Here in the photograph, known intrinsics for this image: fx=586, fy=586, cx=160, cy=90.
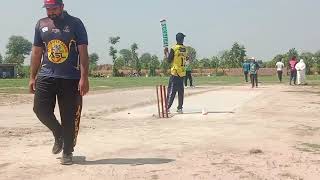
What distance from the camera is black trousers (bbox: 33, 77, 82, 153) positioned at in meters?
6.95

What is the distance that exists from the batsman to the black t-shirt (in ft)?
21.3

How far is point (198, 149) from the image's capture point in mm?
7824

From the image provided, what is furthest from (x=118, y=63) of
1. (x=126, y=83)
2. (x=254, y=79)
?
(x=254, y=79)

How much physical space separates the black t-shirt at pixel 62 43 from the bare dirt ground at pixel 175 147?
108cm

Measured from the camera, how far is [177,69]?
524 inches

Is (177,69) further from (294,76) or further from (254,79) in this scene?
(294,76)

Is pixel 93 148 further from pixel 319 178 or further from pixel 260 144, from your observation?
pixel 319 178

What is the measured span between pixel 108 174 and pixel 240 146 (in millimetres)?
2525

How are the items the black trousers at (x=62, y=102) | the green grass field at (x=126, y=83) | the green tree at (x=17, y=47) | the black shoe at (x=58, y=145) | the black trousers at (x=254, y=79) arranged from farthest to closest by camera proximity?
the green tree at (x=17, y=47), the green grass field at (x=126, y=83), the black trousers at (x=254, y=79), the black shoe at (x=58, y=145), the black trousers at (x=62, y=102)

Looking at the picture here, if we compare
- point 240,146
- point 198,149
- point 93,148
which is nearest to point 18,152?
point 93,148

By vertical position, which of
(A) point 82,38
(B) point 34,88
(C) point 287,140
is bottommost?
(C) point 287,140

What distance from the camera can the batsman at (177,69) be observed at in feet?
43.7

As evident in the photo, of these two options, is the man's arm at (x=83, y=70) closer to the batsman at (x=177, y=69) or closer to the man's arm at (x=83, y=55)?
the man's arm at (x=83, y=55)

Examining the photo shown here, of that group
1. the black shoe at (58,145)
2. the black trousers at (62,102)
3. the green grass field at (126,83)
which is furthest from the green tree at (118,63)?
the black trousers at (62,102)
